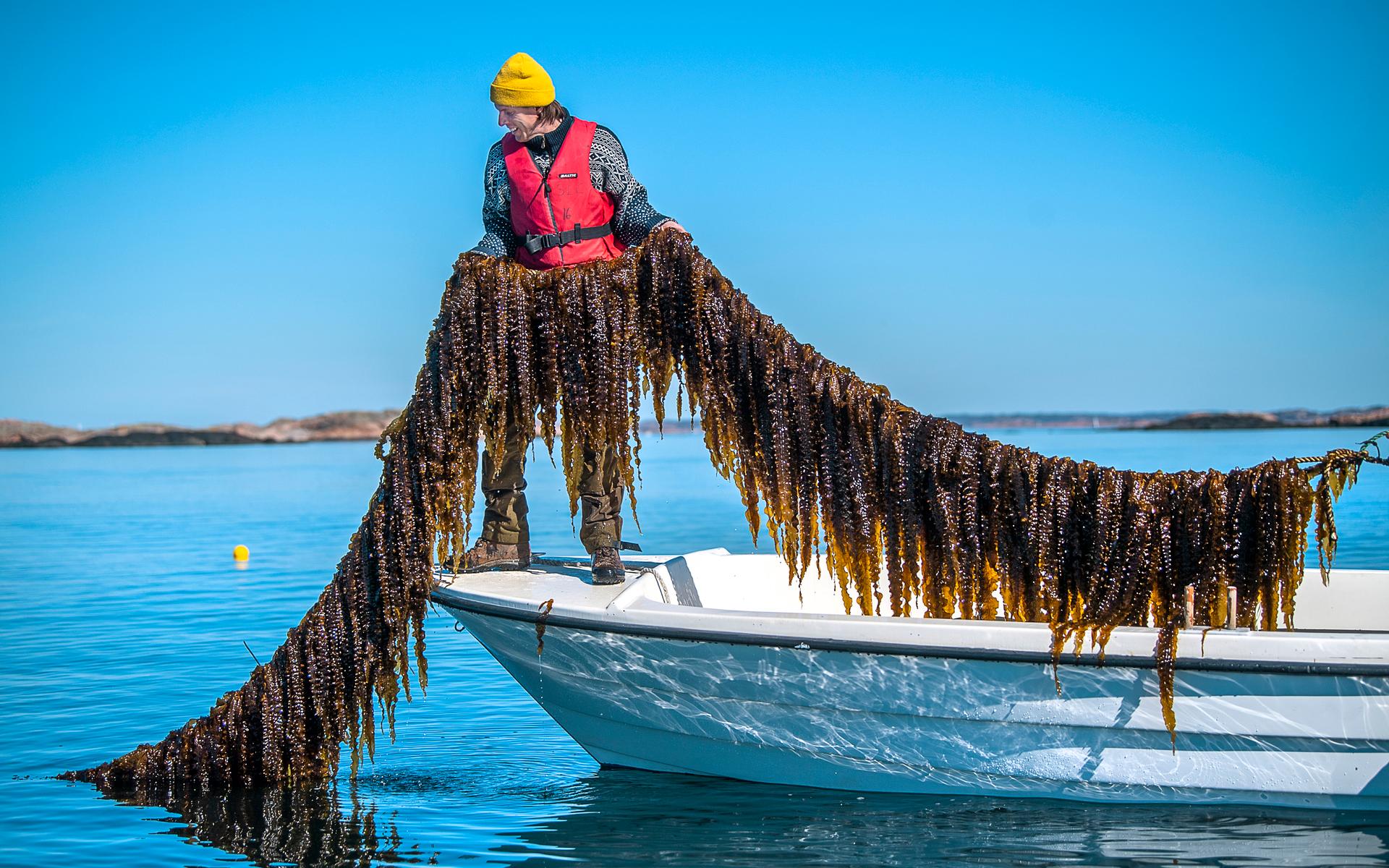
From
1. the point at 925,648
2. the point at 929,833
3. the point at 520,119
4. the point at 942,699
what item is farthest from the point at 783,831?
the point at 520,119

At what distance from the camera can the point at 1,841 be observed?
593cm

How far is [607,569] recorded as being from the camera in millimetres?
6652

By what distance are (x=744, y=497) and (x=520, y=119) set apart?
229 cm

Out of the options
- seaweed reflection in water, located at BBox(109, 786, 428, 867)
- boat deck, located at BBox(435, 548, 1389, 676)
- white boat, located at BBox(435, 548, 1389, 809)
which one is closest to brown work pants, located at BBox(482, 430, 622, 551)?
boat deck, located at BBox(435, 548, 1389, 676)

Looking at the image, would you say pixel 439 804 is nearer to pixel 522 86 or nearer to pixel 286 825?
pixel 286 825

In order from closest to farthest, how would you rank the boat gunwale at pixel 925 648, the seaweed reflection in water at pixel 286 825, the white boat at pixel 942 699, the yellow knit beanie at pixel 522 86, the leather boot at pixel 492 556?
the boat gunwale at pixel 925 648 → the white boat at pixel 942 699 → the seaweed reflection in water at pixel 286 825 → the yellow knit beanie at pixel 522 86 → the leather boot at pixel 492 556

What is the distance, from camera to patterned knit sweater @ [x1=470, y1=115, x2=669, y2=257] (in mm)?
6434

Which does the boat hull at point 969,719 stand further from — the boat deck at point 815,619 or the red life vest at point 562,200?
the red life vest at point 562,200

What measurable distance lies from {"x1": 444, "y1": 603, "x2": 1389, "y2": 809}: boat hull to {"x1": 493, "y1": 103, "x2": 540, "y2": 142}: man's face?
251 centimetres

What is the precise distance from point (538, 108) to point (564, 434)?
67.7 inches

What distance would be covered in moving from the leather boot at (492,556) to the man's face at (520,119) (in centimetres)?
225

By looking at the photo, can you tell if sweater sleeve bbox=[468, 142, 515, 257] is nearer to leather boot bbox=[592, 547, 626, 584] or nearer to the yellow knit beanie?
the yellow knit beanie

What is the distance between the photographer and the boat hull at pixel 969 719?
17.5ft

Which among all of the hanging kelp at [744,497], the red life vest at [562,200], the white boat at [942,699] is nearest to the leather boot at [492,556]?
the white boat at [942,699]
